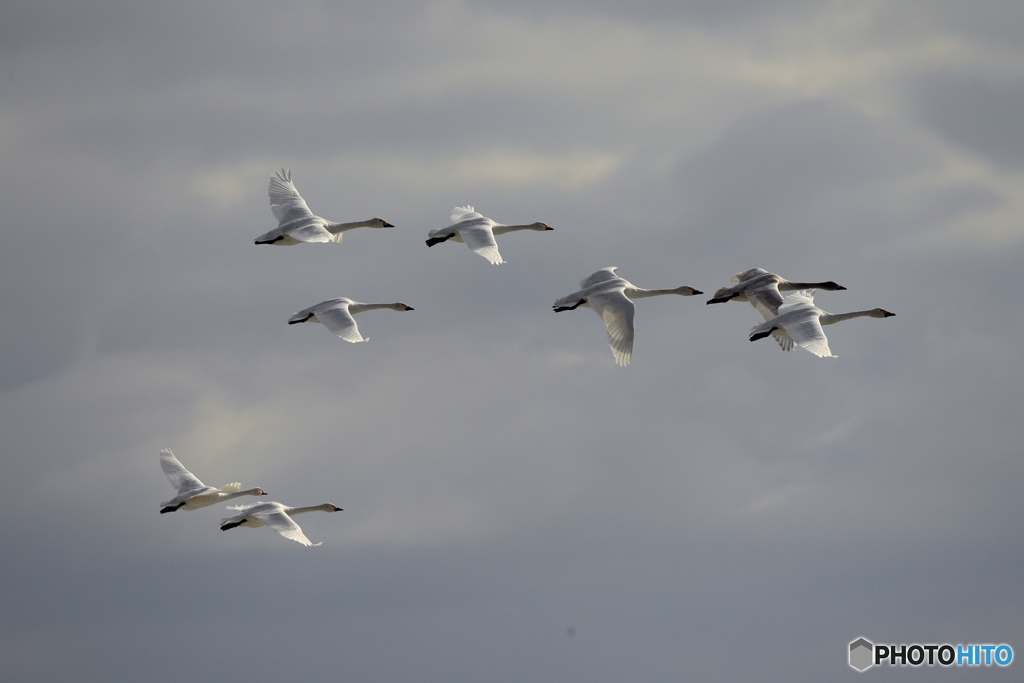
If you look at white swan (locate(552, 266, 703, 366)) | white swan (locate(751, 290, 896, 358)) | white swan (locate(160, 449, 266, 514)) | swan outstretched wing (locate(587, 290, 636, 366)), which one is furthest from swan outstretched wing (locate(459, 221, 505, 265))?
white swan (locate(160, 449, 266, 514))

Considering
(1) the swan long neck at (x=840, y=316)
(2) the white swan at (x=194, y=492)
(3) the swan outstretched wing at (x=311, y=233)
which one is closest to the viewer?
(1) the swan long neck at (x=840, y=316)

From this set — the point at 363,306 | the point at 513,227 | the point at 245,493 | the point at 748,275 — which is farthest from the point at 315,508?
the point at 748,275

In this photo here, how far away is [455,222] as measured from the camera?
208 feet

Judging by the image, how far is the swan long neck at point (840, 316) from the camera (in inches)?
2256

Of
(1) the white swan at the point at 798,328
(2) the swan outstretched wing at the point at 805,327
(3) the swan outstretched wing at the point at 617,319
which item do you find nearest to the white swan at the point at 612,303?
(3) the swan outstretched wing at the point at 617,319

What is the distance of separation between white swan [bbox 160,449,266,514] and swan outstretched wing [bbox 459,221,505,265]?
53.1 ft

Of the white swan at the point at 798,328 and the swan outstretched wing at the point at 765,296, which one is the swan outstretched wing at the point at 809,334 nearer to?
the white swan at the point at 798,328

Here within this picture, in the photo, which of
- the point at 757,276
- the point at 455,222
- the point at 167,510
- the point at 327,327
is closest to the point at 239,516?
the point at 167,510

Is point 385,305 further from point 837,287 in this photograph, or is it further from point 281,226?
point 837,287

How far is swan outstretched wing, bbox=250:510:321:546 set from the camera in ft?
196

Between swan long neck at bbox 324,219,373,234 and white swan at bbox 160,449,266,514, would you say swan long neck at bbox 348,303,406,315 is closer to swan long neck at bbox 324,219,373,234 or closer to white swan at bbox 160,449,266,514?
swan long neck at bbox 324,219,373,234

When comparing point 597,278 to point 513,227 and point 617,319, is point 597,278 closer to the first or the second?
point 617,319

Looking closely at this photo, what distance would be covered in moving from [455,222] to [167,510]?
18171 mm

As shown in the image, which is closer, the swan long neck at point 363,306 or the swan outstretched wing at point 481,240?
the swan outstretched wing at point 481,240
